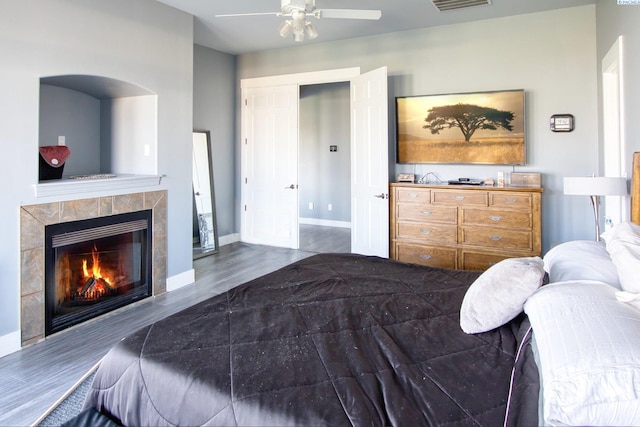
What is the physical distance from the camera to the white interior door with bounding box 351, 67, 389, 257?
468 centimetres

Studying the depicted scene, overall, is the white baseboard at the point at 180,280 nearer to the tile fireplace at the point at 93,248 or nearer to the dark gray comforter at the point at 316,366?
the tile fireplace at the point at 93,248

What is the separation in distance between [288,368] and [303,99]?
292 inches

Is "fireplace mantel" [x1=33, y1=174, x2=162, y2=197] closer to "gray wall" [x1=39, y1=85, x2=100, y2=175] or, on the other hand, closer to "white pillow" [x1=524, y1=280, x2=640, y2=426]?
"gray wall" [x1=39, y1=85, x2=100, y2=175]

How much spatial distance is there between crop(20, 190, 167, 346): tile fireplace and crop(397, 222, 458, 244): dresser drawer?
2.56 m

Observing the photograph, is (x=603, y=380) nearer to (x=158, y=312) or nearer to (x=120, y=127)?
(x=158, y=312)

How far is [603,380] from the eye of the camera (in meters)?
0.99

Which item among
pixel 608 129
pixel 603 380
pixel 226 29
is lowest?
pixel 603 380

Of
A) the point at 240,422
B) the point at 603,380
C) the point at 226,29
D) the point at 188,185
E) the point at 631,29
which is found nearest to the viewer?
the point at 603,380

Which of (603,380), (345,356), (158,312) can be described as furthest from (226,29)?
(603,380)

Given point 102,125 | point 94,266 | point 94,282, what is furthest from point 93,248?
point 102,125

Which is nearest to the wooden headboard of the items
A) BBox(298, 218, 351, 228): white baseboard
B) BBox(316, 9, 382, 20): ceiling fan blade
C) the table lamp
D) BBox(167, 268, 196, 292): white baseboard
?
the table lamp

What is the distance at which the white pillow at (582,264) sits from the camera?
1642mm

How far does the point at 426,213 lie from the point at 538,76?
6.17 ft

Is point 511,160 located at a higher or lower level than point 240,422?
higher
